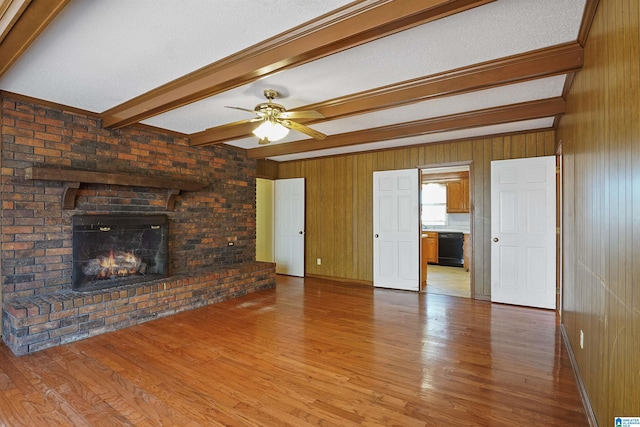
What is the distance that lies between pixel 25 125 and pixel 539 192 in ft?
19.8

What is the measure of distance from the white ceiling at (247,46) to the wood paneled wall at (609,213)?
1.41 feet

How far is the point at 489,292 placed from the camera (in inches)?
180

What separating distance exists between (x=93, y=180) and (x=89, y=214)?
18.3 inches

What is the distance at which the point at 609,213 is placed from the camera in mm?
1608

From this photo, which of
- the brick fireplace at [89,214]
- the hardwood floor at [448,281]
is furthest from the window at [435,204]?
the brick fireplace at [89,214]

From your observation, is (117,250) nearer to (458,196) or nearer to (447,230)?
(447,230)

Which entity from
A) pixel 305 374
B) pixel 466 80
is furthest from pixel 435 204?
pixel 305 374

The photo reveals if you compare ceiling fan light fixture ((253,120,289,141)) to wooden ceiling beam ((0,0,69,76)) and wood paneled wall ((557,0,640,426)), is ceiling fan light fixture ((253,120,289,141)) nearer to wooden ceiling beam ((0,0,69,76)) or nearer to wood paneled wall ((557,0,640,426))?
wooden ceiling beam ((0,0,69,76))

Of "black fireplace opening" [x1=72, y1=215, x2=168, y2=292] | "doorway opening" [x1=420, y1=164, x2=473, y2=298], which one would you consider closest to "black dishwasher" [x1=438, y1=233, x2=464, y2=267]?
"doorway opening" [x1=420, y1=164, x2=473, y2=298]

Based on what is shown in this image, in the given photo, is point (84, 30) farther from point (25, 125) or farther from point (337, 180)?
point (337, 180)

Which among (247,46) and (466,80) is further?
(466,80)

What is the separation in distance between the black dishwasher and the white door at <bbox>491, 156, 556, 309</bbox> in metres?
3.26

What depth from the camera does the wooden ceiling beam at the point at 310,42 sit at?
171 centimetres

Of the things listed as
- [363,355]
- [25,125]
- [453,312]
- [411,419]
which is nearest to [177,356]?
[363,355]
